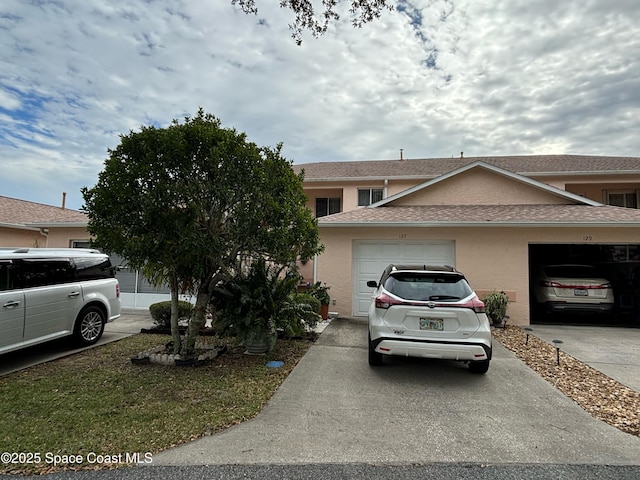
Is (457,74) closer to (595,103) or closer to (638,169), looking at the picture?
(595,103)

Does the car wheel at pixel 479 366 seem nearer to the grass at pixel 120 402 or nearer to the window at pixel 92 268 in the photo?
the grass at pixel 120 402

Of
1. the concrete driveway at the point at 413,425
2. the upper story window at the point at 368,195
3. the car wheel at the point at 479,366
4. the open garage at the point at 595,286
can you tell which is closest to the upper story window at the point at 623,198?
the open garage at the point at 595,286

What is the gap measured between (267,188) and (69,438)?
3.85m

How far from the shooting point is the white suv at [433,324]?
484cm

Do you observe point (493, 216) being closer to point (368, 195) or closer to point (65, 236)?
point (368, 195)

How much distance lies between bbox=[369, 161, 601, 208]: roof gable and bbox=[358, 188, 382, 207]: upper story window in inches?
169

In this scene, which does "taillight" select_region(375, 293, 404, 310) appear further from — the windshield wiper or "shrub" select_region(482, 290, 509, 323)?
"shrub" select_region(482, 290, 509, 323)

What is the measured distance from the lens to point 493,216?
9922 mm

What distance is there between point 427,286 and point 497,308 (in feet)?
15.9

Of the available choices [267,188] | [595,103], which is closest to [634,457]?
[267,188]

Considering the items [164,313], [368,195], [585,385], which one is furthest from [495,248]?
[164,313]

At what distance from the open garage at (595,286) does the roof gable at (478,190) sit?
1954mm

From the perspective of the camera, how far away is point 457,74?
10.1 meters

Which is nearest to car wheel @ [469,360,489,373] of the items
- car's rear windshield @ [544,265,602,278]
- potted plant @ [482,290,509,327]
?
potted plant @ [482,290,509,327]
